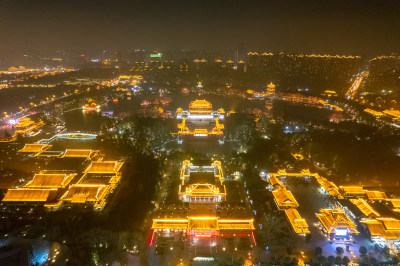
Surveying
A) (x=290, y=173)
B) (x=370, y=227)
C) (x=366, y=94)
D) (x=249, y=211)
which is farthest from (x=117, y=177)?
(x=366, y=94)

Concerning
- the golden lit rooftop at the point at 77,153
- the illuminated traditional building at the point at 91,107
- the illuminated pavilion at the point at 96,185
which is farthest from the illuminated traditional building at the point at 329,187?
the illuminated traditional building at the point at 91,107

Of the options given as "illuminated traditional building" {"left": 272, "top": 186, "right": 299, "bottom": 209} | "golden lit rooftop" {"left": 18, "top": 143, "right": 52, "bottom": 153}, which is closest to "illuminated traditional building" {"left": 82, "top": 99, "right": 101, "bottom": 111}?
"golden lit rooftop" {"left": 18, "top": 143, "right": 52, "bottom": 153}

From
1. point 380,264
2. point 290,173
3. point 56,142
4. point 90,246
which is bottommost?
point 380,264

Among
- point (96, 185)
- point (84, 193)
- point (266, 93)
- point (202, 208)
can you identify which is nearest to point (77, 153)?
point (96, 185)

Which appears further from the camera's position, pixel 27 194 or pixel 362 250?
pixel 27 194

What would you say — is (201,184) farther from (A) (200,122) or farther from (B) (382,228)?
(A) (200,122)

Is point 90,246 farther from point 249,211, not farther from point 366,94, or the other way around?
point 366,94
